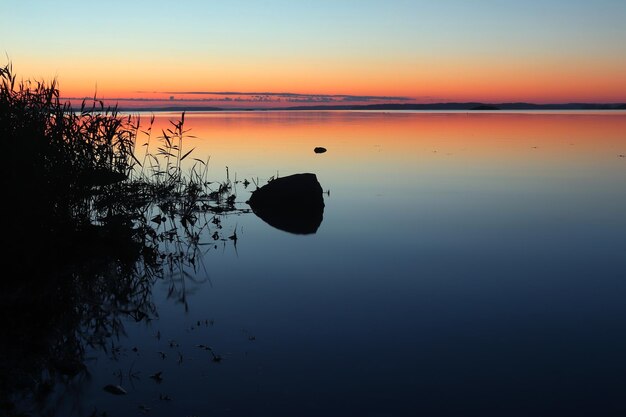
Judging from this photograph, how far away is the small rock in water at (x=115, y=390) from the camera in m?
6.10

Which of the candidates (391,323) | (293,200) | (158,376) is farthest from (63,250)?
(293,200)

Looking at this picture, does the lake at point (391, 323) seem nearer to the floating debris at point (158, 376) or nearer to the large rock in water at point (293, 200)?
the floating debris at point (158, 376)

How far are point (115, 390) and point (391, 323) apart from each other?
13.4 ft

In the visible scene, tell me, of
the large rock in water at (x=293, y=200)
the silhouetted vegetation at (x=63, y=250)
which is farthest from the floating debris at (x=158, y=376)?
the large rock in water at (x=293, y=200)

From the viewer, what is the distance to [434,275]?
1091 centimetres

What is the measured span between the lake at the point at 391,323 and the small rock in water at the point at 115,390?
6 cm

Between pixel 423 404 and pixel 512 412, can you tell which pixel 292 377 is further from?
pixel 512 412

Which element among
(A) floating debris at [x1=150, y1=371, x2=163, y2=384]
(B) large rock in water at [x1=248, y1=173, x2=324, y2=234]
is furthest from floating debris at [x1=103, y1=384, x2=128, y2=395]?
(B) large rock in water at [x1=248, y1=173, x2=324, y2=234]

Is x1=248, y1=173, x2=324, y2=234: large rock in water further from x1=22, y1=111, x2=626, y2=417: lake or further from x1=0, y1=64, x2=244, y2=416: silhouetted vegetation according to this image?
x1=0, y1=64, x2=244, y2=416: silhouetted vegetation

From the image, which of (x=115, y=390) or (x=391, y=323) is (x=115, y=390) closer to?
(x=115, y=390)

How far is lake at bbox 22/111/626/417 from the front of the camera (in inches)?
239

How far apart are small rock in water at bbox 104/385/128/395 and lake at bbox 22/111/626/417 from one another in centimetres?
6

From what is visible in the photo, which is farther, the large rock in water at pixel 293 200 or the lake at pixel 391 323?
the large rock in water at pixel 293 200

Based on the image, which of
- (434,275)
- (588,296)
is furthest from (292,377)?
(588,296)
